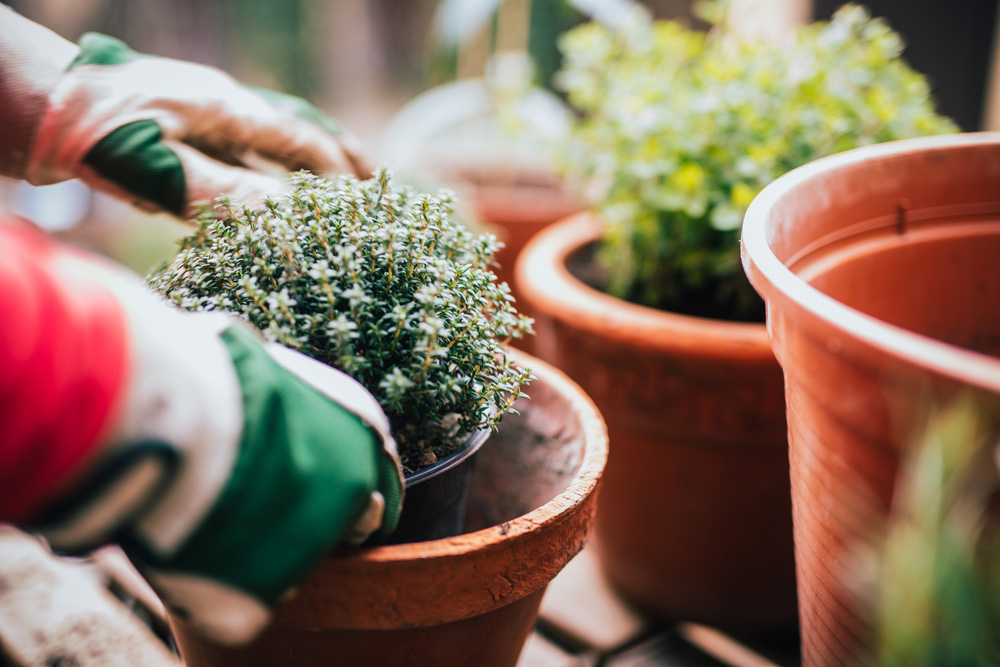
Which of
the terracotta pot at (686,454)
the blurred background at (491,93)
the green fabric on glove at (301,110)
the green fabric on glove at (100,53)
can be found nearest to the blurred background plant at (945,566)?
the terracotta pot at (686,454)

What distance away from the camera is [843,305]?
25.8 inches

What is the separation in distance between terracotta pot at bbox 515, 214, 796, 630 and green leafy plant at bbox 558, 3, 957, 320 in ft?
0.55

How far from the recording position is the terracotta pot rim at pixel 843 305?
18.6 inches

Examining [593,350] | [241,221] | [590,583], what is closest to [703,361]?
[593,350]

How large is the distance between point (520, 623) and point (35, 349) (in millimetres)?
536

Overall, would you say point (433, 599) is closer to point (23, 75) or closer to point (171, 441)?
point (171, 441)

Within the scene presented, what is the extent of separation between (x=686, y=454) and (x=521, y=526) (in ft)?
1.58

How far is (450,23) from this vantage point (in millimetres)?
2068

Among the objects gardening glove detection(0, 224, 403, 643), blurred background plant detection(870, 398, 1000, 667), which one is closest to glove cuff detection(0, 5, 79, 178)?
gardening glove detection(0, 224, 403, 643)

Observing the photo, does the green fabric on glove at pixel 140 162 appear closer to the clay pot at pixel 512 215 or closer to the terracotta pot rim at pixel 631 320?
the terracotta pot rim at pixel 631 320

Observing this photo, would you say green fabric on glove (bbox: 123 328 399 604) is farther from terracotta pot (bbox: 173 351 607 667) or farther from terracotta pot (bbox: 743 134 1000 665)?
terracotta pot (bbox: 743 134 1000 665)

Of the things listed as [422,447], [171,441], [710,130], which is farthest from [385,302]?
[710,130]

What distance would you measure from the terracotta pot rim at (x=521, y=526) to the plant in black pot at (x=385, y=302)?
77 millimetres

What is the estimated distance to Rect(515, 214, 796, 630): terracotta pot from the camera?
1.03m
